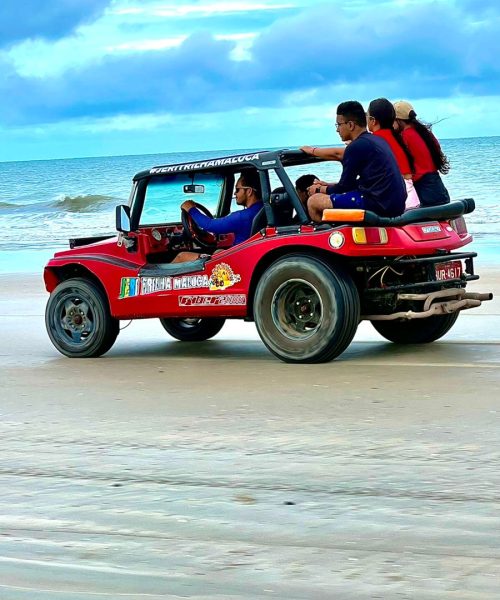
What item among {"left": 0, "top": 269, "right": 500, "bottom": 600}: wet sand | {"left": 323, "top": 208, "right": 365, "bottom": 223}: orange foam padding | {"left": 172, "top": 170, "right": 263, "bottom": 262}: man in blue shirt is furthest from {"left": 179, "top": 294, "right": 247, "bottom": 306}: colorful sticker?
{"left": 323, "top": 208, "right": 365, "bottom": 223}: orange foam padding

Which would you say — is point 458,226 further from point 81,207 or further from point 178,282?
point 81,207

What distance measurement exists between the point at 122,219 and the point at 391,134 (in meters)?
2.25

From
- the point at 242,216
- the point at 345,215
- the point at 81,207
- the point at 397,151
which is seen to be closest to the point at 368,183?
the point at 345,215

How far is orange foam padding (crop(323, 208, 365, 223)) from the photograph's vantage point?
29.1 feet

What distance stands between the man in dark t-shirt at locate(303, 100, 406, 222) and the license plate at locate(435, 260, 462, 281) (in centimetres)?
56

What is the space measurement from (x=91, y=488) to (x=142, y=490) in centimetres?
24

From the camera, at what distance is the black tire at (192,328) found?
1132cm

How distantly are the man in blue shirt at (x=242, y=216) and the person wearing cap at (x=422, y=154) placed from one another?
121 cm

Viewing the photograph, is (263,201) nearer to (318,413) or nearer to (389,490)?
(318,413)

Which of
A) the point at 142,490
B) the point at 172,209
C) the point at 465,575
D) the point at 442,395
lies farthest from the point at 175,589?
the point at 172,209

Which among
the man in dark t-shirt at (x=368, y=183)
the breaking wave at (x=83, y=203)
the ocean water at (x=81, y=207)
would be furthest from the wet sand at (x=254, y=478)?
the breaking wave at (x=83, y=203)

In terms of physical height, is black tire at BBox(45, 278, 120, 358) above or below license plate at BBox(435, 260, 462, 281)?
below

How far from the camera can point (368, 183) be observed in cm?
917

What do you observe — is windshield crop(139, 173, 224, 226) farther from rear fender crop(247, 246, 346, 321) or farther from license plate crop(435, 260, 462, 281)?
license plate crop(435, 260, 462, 281)
